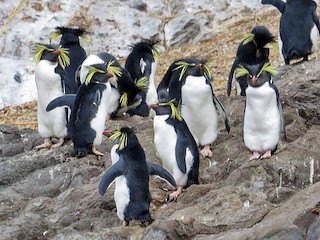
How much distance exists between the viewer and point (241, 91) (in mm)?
9016

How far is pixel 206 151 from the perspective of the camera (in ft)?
25.1

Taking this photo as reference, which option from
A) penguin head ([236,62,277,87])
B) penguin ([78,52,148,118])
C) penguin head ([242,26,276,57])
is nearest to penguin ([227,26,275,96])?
penguin head ([242,26,276,57])

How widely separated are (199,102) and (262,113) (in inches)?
26.4

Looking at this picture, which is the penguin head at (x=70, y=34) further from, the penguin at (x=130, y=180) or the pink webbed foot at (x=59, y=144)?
the penguin at (x=130, y=180)

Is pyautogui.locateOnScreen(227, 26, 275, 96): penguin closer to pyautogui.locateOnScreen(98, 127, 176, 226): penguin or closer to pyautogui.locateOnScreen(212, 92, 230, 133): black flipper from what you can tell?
pyautogui.locateOnScreen(212, 92, 230, 133): black flipper

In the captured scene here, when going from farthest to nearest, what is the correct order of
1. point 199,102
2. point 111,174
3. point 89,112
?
point 89,112, point 199,102, point 111,174

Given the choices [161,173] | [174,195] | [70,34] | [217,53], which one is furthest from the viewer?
[217,53]

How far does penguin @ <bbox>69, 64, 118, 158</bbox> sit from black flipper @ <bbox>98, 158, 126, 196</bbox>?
1609 mm

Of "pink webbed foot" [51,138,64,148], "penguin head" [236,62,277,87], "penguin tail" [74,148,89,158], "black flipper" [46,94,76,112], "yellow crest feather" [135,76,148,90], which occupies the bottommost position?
"pink webbed foot" [51,138,64,148]

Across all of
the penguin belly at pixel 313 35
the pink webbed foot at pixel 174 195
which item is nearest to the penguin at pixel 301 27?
the penguin belly at pixel 313 35

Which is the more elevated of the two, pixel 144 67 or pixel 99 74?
pixel 99 74

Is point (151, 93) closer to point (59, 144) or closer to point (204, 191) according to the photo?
point (59, 144)

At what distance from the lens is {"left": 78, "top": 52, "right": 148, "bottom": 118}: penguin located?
8750mm

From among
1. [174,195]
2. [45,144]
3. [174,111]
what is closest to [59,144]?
[45,144]
